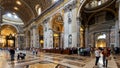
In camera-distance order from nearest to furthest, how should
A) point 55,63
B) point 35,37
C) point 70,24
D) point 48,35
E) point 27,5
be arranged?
point 55,63, point 70,24, point 48,35, point 35,37, point 27,5

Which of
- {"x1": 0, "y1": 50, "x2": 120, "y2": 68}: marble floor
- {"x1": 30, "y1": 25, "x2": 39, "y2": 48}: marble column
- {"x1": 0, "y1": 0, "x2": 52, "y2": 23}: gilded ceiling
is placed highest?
{"x1": 0, "y1": 0, "x2": 52, "y2": 23}: gilded ceiling

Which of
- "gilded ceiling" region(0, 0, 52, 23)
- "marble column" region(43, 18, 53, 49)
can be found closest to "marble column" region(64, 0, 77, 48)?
"marble column" region(43, 18, 53, 49)

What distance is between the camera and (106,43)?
25.7 metres

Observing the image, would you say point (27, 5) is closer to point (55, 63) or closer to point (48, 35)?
point (48, 35)

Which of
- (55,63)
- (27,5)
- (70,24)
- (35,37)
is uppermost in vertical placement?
(27,5)

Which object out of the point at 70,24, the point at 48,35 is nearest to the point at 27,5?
the point at 48,35

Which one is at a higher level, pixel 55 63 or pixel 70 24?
pixel 70 24

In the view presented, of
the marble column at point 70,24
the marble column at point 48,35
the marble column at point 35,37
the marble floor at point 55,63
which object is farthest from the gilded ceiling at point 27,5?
the marble floor at point 55,63

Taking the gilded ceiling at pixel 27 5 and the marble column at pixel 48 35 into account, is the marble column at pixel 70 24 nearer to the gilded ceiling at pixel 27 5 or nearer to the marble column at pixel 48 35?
the marble column at pixel 48 35

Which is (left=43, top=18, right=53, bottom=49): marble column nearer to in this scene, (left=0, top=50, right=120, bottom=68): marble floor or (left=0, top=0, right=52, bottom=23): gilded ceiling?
(left=0, top=0, right=52, bottom=23): gilded ceiling

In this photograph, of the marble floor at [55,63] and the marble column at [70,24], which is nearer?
the marble floor at [55,63]

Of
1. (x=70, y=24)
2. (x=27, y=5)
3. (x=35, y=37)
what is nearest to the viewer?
(x=70, y=24)

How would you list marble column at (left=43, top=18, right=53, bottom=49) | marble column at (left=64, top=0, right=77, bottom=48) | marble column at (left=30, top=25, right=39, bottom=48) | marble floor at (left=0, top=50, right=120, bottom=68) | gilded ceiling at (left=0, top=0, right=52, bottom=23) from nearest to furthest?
marble floor at (left=0, top=50, right=120, bottom=68), marble column at (left=64, top=0, right=77, bottom=48), marble column at (left=43, top=18, right=53, bottom=49), gilded ceiling at (left=0, top=0, right=52, bottom=23), marble column at (left=30, top=25, right=39, bottom=48)

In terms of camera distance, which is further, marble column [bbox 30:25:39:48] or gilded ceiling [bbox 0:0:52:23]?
marble column [bbox 30:25:39:48]
